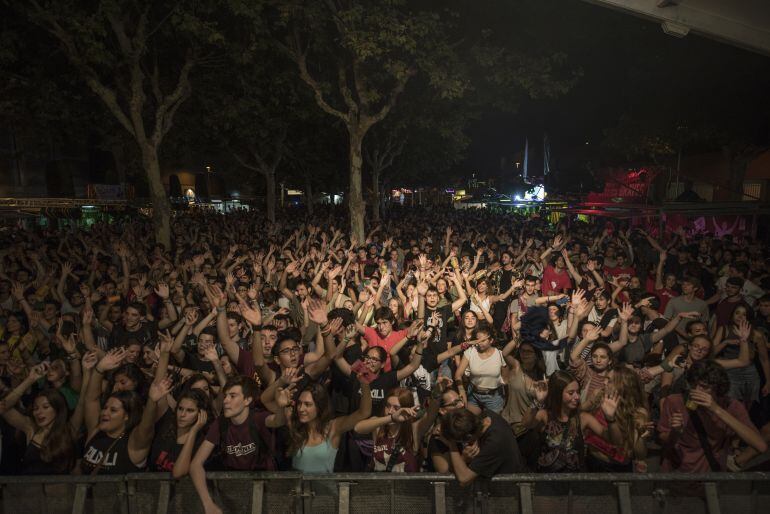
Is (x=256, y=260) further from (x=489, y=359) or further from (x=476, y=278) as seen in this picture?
(x=489, y=359)

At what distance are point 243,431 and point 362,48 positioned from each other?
36.4 ft

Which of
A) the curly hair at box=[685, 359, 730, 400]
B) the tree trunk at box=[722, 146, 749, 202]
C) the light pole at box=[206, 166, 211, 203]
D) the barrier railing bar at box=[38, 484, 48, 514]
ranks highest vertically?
the light pole at box=[206, 166, 211, 203]

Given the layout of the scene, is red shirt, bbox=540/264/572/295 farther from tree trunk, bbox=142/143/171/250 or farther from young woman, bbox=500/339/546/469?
tree trunk, bbox=142/143/171/250

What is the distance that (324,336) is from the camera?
5.27 meters

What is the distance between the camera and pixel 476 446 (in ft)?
11.1

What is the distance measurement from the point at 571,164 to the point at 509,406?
173 ft

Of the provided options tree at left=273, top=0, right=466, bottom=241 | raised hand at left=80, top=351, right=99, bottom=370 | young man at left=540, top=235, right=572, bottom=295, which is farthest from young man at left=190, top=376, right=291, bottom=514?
tree at left=273, top=0, right=466, bottom=241

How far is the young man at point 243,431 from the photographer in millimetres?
3792

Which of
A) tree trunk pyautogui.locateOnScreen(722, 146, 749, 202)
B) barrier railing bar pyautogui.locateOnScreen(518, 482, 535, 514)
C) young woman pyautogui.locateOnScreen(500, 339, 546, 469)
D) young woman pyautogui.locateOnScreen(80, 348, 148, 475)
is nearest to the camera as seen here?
barrier railing bar pyautogui.locateOnScreen(518, 482, 535, 514)

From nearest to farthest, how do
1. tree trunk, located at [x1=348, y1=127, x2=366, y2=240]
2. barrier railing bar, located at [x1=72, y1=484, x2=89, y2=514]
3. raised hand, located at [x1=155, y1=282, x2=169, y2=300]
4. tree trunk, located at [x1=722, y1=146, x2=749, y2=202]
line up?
barrier railing bar, located at [x1=72, y1=484, x2=89, y2=514]
raised hand, located at [x1=155, y1=282, x2=169, y2=300]
tree trunk, located at [x1=348, y1=127, x2=366, y2=240]
tree trunk, located at [x1=722, y1=146, x2=749, y2=202]

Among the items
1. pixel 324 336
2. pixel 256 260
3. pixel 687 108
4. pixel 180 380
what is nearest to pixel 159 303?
pixel 256 260

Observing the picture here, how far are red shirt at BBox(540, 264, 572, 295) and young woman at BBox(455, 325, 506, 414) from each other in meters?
4.43

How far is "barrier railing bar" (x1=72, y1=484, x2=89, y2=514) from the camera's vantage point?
3.38 m

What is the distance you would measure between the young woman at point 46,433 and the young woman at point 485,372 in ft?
11.7
